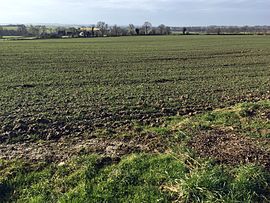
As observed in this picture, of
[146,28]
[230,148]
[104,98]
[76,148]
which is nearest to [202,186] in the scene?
[230,148]

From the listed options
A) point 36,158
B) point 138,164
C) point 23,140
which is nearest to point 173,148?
point 138,164

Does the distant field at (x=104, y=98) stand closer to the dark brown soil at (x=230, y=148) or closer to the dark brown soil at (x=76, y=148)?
the dark brown soil at (x=76, y=148)

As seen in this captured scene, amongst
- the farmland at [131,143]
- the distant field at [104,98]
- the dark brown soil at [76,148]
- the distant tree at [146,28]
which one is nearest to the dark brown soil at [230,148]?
the farmland at [131,143]

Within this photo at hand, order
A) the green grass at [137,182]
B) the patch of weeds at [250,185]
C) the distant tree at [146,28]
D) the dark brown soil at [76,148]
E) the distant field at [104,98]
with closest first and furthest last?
the patch of weeds at [250,185]
the green grass at [137,182]
the dark brown soil at [76,148]
the distant field at [104,98]
the distant tree at [146,28]

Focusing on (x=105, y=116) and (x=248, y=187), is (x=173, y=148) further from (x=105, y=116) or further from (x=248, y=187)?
(x=105, y=116)

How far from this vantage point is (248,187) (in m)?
4.93

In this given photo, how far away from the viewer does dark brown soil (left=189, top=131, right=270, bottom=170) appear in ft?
18.7

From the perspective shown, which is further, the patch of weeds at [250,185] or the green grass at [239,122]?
the green grass at [239,122]

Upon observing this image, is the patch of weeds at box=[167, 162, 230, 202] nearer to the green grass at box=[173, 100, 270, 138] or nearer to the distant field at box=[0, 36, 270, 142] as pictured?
the green grass at box=[173, 100, 270, 138]

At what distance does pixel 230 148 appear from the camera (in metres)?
6.32

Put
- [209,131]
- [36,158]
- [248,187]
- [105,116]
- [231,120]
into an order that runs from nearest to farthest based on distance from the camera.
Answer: [248,187]
[36,158]
[209,131]
[231,120]
[105,116]

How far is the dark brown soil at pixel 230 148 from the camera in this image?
571cm

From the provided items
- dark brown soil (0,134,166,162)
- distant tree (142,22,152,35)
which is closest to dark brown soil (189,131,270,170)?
dark brown soil (0,134,166,162)

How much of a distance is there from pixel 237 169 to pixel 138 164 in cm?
168
